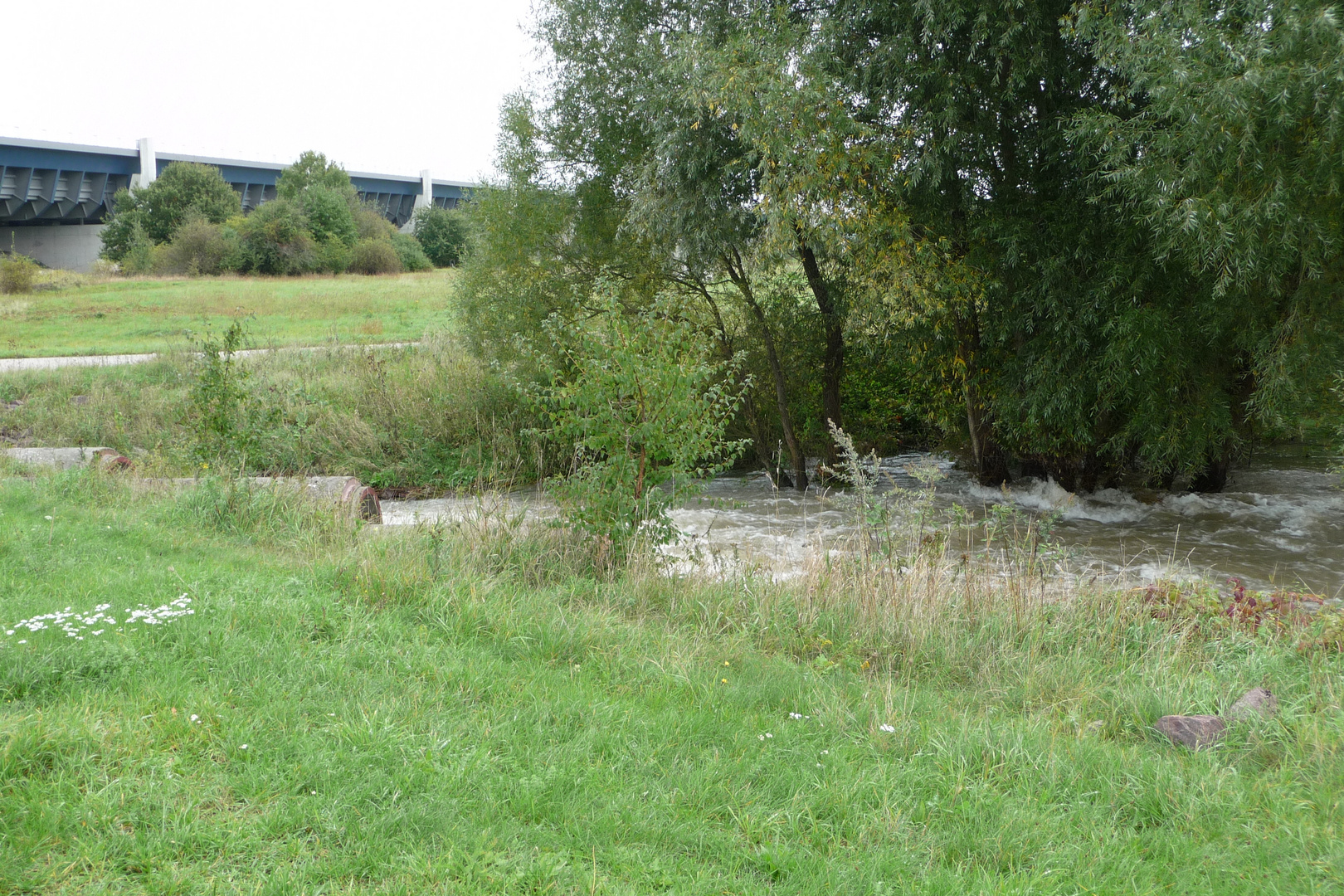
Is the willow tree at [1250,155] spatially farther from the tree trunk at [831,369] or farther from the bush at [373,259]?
the bush at [373,259]

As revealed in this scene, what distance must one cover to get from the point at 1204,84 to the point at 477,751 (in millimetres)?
8937

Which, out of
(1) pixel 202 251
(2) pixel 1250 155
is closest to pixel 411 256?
(1) pixel 202 251

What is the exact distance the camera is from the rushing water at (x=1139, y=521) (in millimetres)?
10484

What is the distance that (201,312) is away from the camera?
29812 mm

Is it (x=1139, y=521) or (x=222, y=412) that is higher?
(x=222, y=412)

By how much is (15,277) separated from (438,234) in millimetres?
31591

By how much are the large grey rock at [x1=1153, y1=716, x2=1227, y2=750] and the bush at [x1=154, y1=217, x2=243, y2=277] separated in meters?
50.8

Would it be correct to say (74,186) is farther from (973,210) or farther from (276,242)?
(973,210)

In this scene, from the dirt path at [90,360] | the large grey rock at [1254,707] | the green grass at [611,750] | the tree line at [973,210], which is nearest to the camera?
the green grass at [611,750]

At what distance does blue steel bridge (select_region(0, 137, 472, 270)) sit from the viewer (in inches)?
2105

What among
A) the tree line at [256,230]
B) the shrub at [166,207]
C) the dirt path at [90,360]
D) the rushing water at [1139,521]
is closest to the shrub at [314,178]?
the tree line at [256,230]

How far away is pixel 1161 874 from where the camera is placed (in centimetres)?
318

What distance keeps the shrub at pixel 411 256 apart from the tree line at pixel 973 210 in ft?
146

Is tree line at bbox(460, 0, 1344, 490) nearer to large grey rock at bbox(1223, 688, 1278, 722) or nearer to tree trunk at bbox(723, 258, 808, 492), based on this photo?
tree trunk at bbox(723, 258, 808, 492)
